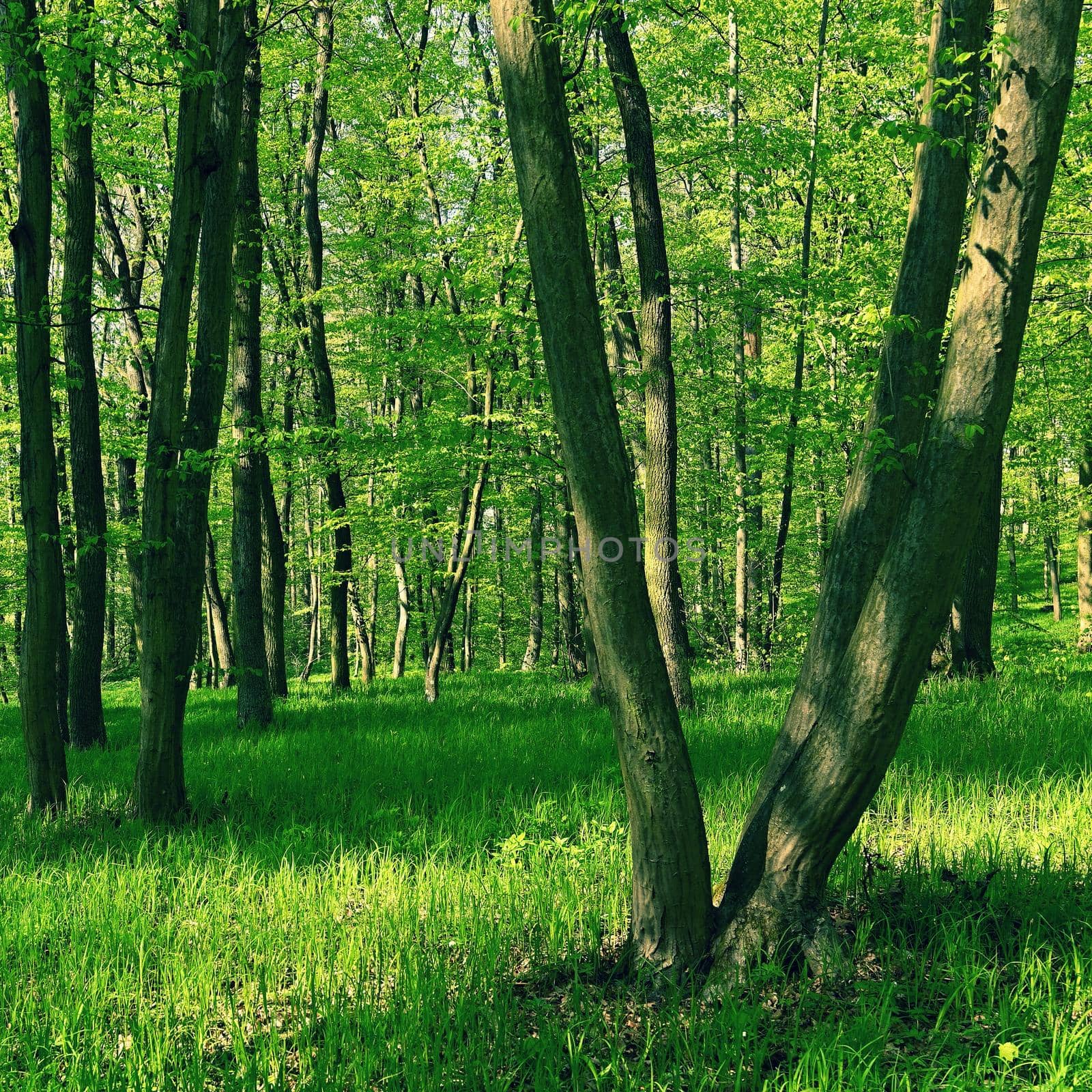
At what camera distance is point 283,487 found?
2397cm

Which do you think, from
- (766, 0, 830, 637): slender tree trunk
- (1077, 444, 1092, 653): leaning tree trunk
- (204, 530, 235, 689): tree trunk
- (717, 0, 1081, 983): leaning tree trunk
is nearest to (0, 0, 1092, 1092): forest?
(717, 0, 1081, 983): leaning tree trunk

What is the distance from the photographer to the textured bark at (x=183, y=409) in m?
5.81

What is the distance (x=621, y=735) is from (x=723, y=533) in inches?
536

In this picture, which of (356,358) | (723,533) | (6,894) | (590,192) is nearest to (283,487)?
(356,358)

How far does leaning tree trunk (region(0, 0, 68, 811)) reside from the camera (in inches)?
249

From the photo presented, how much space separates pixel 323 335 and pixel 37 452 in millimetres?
7119

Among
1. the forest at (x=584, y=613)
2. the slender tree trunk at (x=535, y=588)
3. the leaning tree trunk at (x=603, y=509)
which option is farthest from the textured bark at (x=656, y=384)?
the slender tree trunk at (x=535, y=588)

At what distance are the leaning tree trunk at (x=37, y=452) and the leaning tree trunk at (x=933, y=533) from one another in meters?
5.43

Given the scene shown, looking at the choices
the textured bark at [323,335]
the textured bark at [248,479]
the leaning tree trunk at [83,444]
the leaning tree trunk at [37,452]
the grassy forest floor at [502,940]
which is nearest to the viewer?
the grassy forest floor at [502,940]

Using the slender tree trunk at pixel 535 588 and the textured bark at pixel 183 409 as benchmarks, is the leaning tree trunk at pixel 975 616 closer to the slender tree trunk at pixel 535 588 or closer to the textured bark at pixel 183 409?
the textured bark at pixel 183 409

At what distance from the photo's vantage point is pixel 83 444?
9.30 meters

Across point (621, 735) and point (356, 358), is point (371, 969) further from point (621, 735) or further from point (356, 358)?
point (356, 358)

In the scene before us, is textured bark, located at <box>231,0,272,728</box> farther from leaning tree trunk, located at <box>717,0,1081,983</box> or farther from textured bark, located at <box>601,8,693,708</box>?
leaning tree trunk, located at <box>717,0,1081,983</box>

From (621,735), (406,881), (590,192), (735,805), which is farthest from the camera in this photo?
(590,192)
